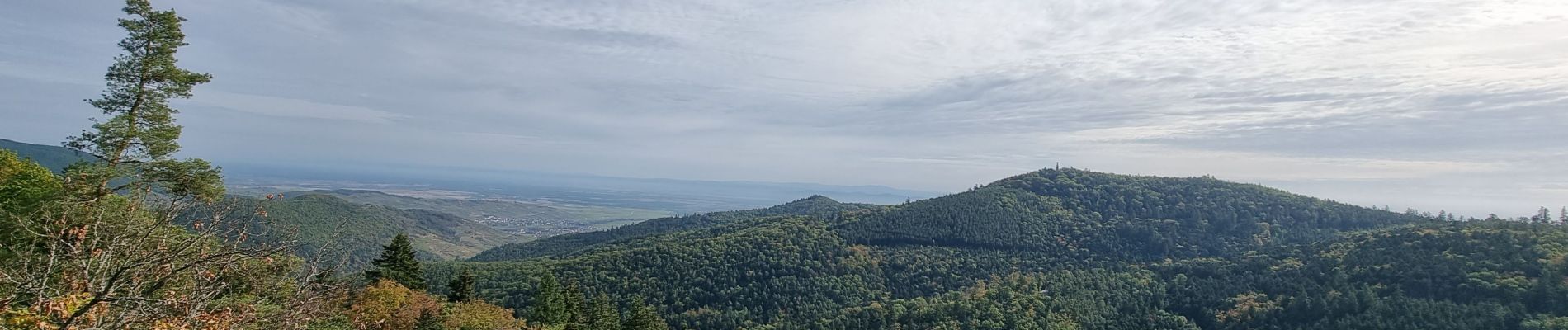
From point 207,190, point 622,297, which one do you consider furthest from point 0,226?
point 622,297

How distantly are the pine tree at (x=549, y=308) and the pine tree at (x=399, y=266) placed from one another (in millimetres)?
6937

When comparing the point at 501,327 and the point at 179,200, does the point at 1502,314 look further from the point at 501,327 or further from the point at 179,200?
the point at 179,200

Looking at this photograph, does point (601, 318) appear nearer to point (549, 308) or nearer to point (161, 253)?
point (549, 308)

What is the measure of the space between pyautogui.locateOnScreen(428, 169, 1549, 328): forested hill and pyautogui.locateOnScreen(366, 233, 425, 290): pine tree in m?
37.1

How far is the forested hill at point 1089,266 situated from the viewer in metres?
66.1

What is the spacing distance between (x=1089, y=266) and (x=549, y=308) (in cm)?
10003

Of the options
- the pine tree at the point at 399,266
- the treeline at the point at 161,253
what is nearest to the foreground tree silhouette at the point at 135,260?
the treeline at the point at 161,253

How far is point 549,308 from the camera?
1591 inches

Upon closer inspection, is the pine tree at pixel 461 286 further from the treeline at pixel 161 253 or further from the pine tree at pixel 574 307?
the pine tree at pixel 574 307

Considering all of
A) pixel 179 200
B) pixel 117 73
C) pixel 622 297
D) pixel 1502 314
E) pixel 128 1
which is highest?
pixel 128 1

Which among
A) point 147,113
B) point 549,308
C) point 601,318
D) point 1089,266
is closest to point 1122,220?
point 1089,266

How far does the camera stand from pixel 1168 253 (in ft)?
403

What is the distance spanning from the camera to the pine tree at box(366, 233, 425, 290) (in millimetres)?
35250

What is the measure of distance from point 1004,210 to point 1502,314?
77784 mm
